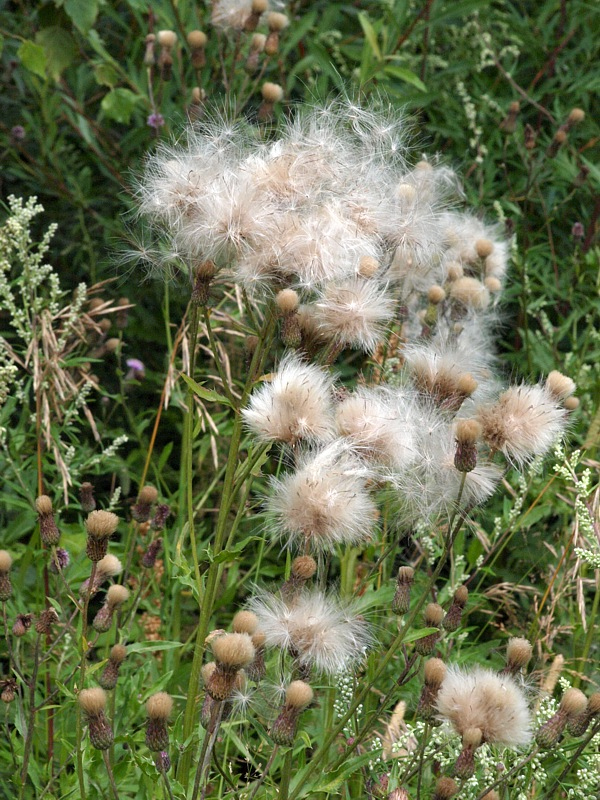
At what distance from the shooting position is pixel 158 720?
1468mm

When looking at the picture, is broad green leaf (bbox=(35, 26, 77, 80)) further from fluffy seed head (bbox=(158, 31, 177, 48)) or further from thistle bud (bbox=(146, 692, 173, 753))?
thistle bud (bbox=(146, 692, 173, 753))

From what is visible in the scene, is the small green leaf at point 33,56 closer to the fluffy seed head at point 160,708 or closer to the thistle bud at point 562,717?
the fluffy seed head at point 160,708

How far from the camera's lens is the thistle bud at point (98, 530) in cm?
160

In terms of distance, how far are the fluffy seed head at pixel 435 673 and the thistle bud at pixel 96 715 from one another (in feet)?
1.60

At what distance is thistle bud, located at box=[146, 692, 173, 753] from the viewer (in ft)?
4.78

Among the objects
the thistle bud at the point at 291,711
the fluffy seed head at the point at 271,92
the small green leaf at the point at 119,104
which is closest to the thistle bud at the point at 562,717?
the thistle bud at the point at 291,711

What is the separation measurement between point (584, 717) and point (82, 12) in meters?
2.29

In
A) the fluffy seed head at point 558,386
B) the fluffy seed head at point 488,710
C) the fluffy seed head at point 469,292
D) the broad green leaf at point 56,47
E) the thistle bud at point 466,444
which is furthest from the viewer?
the broad green leaf at point 56,47

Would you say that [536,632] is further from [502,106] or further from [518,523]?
[502,106]

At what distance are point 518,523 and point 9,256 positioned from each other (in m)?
1.49

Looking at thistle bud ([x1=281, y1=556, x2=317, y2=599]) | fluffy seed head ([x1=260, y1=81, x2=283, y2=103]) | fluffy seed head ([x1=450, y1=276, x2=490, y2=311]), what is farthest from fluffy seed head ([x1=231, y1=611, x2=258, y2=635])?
fluffy seed head ([x1=260, y1=81, x2=283, y2=103])

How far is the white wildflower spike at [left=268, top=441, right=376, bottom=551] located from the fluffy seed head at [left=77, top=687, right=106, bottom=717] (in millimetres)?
363

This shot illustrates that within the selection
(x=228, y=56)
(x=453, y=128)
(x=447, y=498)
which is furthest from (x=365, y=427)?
(x=453, y=128)

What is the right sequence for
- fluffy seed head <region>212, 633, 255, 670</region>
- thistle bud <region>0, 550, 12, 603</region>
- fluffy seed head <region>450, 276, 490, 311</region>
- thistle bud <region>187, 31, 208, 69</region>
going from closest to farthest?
fluffy seed head <region>212, 633, 255, 670</region>, thistle bud <region>0, 550, 12, 603</region>, fluffy seed head <region>450, 276, 490, 311</region>, thistle bud <region>187, 31, 208, 69</region>
